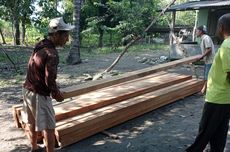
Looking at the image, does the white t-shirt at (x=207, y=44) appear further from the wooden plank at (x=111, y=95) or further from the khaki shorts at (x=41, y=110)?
the khaki shorts at (x=41, y=110)

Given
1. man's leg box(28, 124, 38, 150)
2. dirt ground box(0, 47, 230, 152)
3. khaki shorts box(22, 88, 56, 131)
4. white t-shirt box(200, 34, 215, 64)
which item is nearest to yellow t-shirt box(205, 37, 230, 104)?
dirt ground box(0, 47, 230, 152)

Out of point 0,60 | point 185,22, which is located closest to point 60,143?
point 0,60

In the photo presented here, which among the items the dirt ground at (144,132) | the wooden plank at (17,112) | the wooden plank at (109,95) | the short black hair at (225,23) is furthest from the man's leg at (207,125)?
the wooden plank at (17,112)

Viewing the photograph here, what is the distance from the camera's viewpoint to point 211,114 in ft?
12.9

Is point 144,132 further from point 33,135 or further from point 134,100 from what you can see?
point 33,135

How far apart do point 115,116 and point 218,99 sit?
226cm

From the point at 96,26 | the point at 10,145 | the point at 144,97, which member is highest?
the point at 96,26

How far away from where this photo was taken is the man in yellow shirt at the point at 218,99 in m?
3.66

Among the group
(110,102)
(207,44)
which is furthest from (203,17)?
(110,102)

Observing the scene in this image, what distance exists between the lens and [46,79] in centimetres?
378

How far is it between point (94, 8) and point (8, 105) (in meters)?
19.8

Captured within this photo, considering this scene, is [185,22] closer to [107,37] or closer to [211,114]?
[107,37]

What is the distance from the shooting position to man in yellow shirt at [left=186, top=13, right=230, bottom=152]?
366 cm

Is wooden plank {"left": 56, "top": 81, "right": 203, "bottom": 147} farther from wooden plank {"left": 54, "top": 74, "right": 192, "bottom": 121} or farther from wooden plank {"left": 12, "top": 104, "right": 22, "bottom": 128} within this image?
wooden plank {"left": 12, "top": 104, "right": 22, "bottom": 128}
